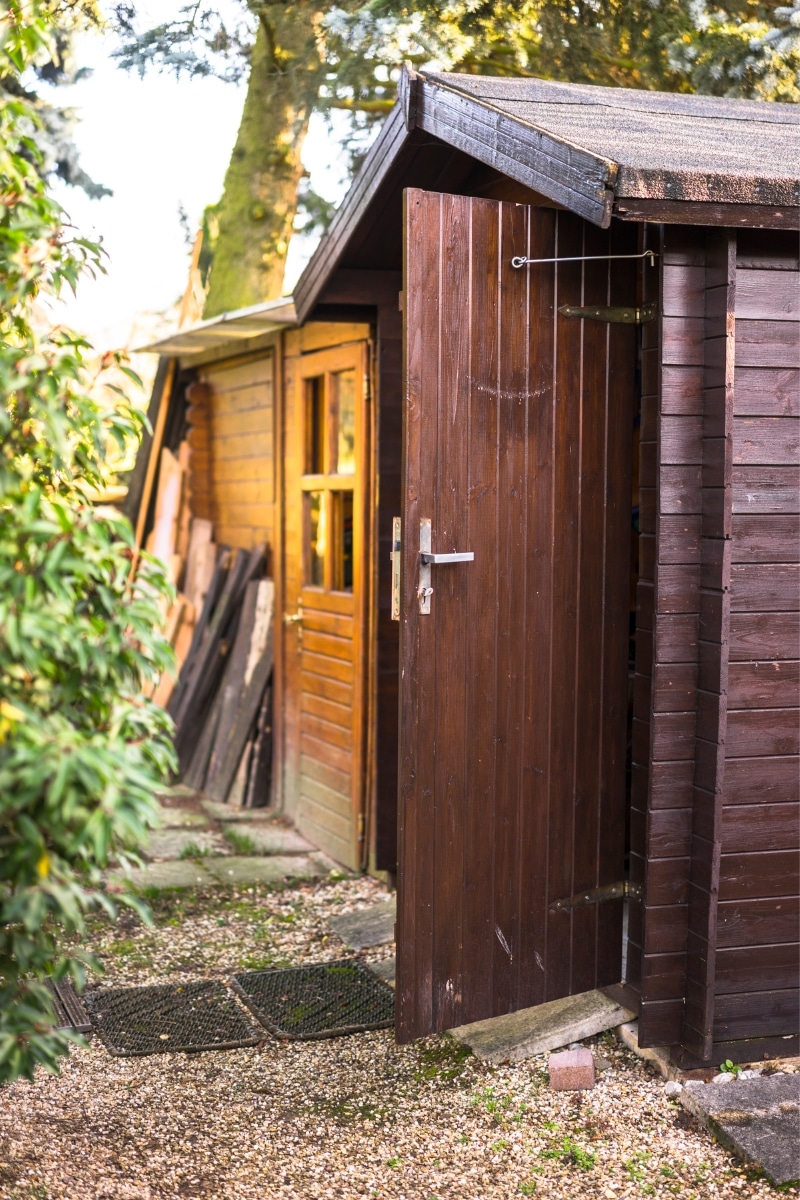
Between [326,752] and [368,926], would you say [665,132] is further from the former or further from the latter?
[326,752]

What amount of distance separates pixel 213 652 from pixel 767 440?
4879 millimetres

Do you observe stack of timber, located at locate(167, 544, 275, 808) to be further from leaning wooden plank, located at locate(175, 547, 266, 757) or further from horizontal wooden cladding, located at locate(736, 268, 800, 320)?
horizontal wooden cladding, located at locate(736, 268, 800, 320)

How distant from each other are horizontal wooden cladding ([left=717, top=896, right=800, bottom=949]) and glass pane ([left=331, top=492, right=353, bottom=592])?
120 inches

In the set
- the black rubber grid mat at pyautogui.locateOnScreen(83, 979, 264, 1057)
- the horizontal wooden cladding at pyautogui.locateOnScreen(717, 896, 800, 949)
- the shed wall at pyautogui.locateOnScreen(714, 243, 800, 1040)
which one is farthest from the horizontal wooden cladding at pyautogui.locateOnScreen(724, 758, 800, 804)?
the black rubber grid mat at pyautogui.locateOnScreen(83, 979, 264, 1057)

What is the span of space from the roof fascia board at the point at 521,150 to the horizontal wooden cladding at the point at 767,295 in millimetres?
539

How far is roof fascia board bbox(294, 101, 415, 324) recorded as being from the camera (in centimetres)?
433

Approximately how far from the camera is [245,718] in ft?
24.0

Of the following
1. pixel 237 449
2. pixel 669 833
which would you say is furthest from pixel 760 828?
pixel 237 449

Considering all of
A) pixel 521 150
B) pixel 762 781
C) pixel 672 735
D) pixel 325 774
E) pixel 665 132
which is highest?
pixel 665 132

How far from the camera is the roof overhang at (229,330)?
6.24 meters

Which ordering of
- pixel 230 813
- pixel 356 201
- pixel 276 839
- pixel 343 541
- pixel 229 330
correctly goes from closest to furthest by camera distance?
pixel 356 201, pixel 343 541, pixel 276 839, pixel 229 330, pixel 230 813

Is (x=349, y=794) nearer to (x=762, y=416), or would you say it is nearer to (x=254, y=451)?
(x=254, y=451)

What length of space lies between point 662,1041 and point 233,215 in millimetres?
7632

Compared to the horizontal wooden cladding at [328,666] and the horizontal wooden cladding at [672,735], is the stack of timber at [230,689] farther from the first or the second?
the horizontal wooden cladding at [672,735]
